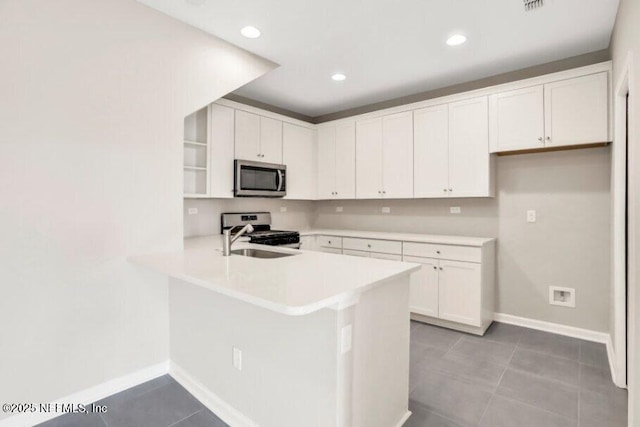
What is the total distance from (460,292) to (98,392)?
305 cm

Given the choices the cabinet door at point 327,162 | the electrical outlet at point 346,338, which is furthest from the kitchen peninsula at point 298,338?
the cabinet door at point 327,162

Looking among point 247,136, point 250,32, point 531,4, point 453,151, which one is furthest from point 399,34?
point 247,136

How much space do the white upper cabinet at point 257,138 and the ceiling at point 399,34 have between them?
41 centimetres

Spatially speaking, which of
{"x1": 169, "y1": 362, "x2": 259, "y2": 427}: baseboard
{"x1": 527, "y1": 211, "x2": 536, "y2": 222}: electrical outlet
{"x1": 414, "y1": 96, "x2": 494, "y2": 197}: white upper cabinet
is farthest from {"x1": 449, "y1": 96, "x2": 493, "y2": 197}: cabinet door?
{"x1": 169, "y1": 362, "x2": 259, "y2": 427}: baseboard

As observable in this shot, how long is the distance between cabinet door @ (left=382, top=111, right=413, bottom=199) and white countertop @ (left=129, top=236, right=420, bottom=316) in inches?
77.8

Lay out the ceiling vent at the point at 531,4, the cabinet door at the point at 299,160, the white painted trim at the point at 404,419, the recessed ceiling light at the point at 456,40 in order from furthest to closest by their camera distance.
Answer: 1. the cabinet door at the point at 299,160
2. the recessed ceiling light at the point at 456,40
3. the ceiling vent at the point at 531,4
4. the white painted trim at the point at 404,419

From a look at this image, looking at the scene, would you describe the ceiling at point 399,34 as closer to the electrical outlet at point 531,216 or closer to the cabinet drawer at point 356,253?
the electrical outlet at point 531,216

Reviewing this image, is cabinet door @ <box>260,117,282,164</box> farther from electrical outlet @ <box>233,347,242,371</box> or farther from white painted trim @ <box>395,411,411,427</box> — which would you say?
white painted trim @ <box>395,411,411,427</box>

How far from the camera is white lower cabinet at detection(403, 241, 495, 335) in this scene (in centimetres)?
312

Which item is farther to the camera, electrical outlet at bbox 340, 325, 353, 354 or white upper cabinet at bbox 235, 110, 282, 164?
white upper cabinet at bbox 235, 110, 282, 164

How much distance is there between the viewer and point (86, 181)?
2029 millimetres

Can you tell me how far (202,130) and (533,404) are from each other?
353cm

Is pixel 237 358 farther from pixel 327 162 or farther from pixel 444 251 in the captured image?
pixel 327 162

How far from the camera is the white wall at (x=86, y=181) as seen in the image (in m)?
1.81
